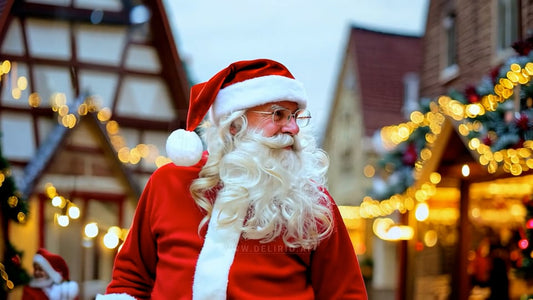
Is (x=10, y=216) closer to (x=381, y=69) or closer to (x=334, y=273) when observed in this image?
(x=334, y=273)

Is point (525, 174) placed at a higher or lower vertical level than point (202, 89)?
lower

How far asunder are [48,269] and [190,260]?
392cm

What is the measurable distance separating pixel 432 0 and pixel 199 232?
11371 millimetres

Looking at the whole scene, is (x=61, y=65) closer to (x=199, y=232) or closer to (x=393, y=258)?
(x=199, y=232)

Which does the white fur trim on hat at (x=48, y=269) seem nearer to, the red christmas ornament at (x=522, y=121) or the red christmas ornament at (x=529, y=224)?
the red christmas ornament at (x=529, y=224)

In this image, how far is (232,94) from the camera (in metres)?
2.68

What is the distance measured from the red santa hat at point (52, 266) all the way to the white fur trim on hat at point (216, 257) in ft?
12.8

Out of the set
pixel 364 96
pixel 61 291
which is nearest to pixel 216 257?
pixel 61 291

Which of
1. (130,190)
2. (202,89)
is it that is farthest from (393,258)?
(202,89)

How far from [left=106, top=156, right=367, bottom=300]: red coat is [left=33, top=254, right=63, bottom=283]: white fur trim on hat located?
366cm

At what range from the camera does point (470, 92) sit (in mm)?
8117

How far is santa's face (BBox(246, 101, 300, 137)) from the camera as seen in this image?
8.57ft

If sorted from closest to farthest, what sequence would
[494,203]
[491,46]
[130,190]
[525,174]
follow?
[525,174]
[130,190]
[491,46]
[494,203]

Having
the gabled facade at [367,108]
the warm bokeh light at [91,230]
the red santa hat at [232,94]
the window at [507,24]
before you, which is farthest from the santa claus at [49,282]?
the gabled facade at [367,108]
